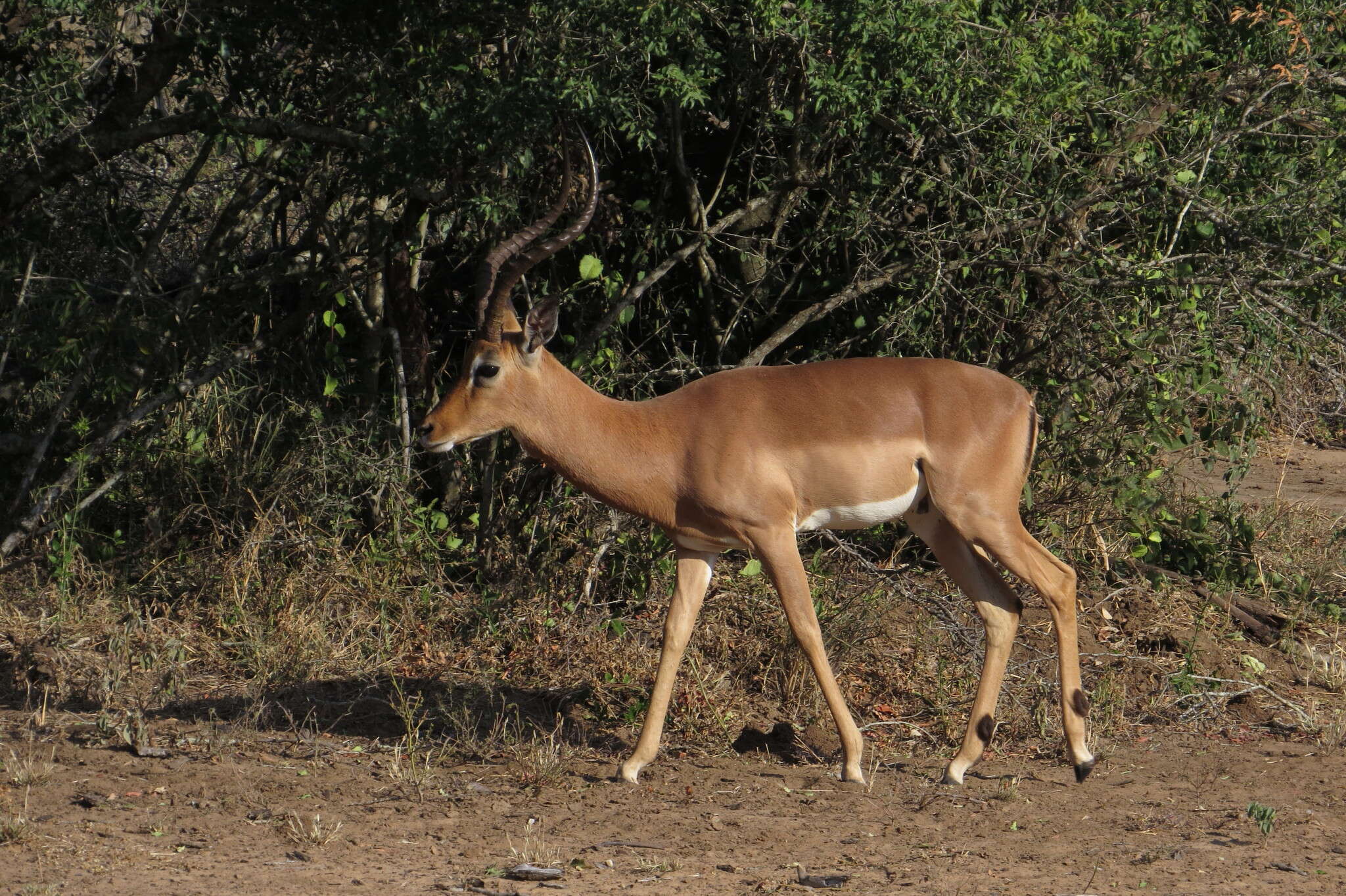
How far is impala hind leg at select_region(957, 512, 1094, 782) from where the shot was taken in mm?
5547

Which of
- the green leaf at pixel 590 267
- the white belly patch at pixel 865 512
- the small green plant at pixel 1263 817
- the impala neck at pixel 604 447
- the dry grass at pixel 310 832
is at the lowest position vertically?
the small green plant at pixel 1263 817

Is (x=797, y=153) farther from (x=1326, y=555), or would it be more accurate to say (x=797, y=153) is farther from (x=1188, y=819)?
(x=1326, y=555)

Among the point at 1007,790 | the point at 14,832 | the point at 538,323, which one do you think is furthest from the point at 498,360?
the point at 1007,790

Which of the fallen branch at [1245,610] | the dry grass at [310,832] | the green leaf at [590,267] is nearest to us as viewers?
the dry grass at [310,832]

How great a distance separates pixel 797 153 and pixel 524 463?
6.64 feet

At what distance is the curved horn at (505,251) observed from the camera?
18.1 ft

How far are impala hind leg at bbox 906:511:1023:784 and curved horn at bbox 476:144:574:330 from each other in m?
1.88

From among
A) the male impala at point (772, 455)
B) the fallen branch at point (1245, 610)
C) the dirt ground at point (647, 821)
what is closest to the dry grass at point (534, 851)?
the dirt ground at point (647, 821)

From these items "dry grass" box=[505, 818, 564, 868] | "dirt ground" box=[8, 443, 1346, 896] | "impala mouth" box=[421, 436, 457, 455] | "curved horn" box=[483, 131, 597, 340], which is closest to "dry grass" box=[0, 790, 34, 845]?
"dirt ground" box=[8, 443, 1346, 896]

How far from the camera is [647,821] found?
4.98m

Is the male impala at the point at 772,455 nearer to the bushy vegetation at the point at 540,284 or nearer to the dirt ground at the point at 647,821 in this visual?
the dirt ground at the point at 647,821

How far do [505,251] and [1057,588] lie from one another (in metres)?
2.51

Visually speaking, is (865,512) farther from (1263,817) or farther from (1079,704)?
(1263,817)

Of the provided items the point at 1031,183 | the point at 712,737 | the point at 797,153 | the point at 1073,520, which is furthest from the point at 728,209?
the point at 712,737
